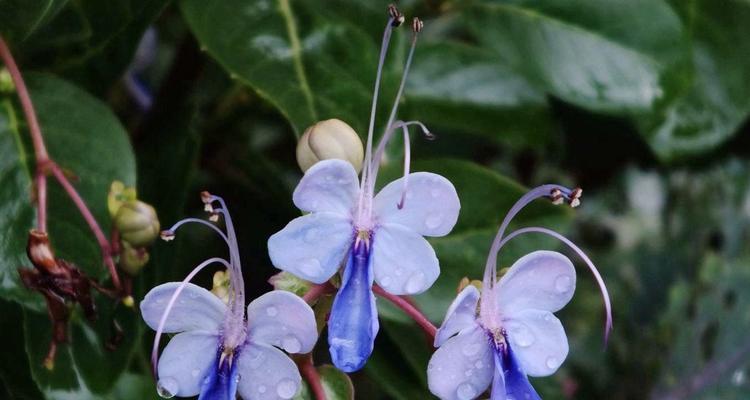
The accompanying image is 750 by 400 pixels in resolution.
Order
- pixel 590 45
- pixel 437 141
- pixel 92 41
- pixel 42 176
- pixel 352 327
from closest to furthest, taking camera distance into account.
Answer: pixel 352 327, pixel 42 176, pixel 92 41, pixel 590 45, pixel 437 141

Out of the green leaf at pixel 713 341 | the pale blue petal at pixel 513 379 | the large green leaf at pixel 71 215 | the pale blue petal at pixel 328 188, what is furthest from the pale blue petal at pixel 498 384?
the green leaf at pixel 713 341

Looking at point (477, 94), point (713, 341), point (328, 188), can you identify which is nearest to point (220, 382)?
point (328, 188)

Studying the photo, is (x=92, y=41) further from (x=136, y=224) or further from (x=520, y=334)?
(x=520, y=334)

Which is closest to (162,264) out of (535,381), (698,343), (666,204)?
(535,381)

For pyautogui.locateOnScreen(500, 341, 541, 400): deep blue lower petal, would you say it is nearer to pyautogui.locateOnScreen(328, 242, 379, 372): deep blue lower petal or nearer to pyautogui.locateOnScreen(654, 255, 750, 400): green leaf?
pyautogui.locateOnScreen(328, 242, 379, 372): deep blue lower petal

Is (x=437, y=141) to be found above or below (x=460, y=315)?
below

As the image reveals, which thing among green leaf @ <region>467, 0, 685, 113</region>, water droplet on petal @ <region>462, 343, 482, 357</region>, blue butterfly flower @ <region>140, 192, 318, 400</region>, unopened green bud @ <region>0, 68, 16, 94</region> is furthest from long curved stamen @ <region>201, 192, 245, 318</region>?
green leaf @ <region>467, 0, 685, 113</region>
